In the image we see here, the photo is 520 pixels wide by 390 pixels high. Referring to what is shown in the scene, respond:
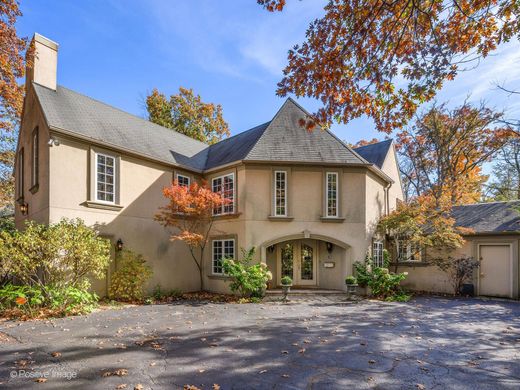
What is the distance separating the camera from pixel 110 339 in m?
6.38

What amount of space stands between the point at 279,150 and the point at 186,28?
7.21 m

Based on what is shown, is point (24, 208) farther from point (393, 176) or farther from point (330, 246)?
point (393, 176)

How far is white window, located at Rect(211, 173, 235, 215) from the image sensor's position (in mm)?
13617

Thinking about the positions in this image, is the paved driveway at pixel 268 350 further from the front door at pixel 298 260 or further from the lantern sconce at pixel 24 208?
the lantern sconce at pixel 24 208

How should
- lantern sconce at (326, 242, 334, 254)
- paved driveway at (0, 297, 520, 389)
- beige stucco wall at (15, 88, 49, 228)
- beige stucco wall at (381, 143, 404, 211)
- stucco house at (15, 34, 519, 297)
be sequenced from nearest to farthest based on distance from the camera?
paved driveway at (0, 297, 520, 389)
beige stucco wall at (15, 88, 49, 228)
stucco house at (15, 34, 519, 297)
lantern sconce at (326, 242, 334, 254)
beige stucco wall at (381, 143, 404, 211)

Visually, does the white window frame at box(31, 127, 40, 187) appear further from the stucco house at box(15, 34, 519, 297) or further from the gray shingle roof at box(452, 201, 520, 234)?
the gray shingle roof at box(452, 201, 520, 234)

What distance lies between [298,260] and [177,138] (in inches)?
348

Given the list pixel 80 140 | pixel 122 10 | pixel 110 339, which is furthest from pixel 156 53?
pixel 110 339

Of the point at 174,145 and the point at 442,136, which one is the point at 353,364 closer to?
the point at 174,145

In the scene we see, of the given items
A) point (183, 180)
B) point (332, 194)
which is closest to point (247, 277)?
point (332, 194)

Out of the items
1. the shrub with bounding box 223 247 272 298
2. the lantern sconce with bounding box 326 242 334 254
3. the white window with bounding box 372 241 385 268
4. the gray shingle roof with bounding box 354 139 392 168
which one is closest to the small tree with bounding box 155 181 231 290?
the shrub with bounding box 223 247 272 298

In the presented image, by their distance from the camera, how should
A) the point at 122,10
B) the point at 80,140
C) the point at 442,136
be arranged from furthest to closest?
the point at 442,136 < the point at 80,140 < the point at 122,10

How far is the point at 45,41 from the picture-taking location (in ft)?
41.1

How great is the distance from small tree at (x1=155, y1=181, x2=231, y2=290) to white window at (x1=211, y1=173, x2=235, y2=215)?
13.6 inches
